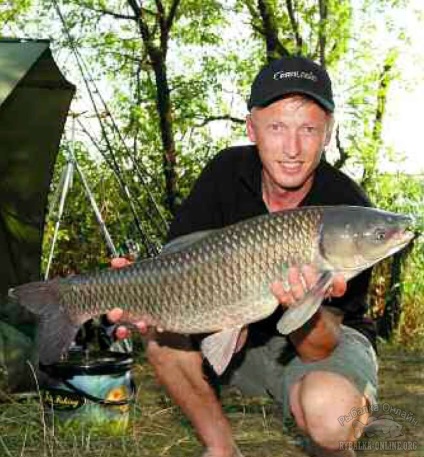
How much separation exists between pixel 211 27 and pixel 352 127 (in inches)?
79.0

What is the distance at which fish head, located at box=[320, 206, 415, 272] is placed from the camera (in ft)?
6.53

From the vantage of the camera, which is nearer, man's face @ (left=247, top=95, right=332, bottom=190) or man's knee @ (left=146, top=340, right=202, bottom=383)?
man's face @ (left=247, top=95, right=332, bottom=190)

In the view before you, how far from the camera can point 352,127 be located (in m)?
7.37

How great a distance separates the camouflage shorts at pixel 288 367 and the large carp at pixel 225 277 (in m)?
0.29

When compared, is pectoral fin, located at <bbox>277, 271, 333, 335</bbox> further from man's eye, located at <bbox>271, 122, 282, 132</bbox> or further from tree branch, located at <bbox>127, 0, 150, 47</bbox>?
tree branch, located at <bbox>127, 0, 150, 47</bbox>

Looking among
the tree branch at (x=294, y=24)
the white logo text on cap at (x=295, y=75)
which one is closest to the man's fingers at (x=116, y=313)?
the white logo text on cap at (x=295, y=75)

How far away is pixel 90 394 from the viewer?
3059 millimetres

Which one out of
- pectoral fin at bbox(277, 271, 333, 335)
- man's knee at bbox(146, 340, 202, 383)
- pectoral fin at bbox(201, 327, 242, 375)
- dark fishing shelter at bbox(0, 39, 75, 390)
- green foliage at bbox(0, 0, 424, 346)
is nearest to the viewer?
pectoral fin at bbox(277, 271, 333, 335)

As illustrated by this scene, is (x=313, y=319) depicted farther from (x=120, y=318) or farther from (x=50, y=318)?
(x=50, y=318)

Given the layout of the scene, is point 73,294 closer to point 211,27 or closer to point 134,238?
point 134,238

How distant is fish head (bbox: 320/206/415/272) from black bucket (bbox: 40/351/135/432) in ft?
4.41

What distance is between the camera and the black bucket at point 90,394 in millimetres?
3057

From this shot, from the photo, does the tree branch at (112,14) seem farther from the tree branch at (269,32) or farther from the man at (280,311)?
the man at (280,311)

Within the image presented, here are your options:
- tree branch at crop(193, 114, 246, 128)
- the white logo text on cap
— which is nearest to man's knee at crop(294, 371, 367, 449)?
the white logo text on cap
